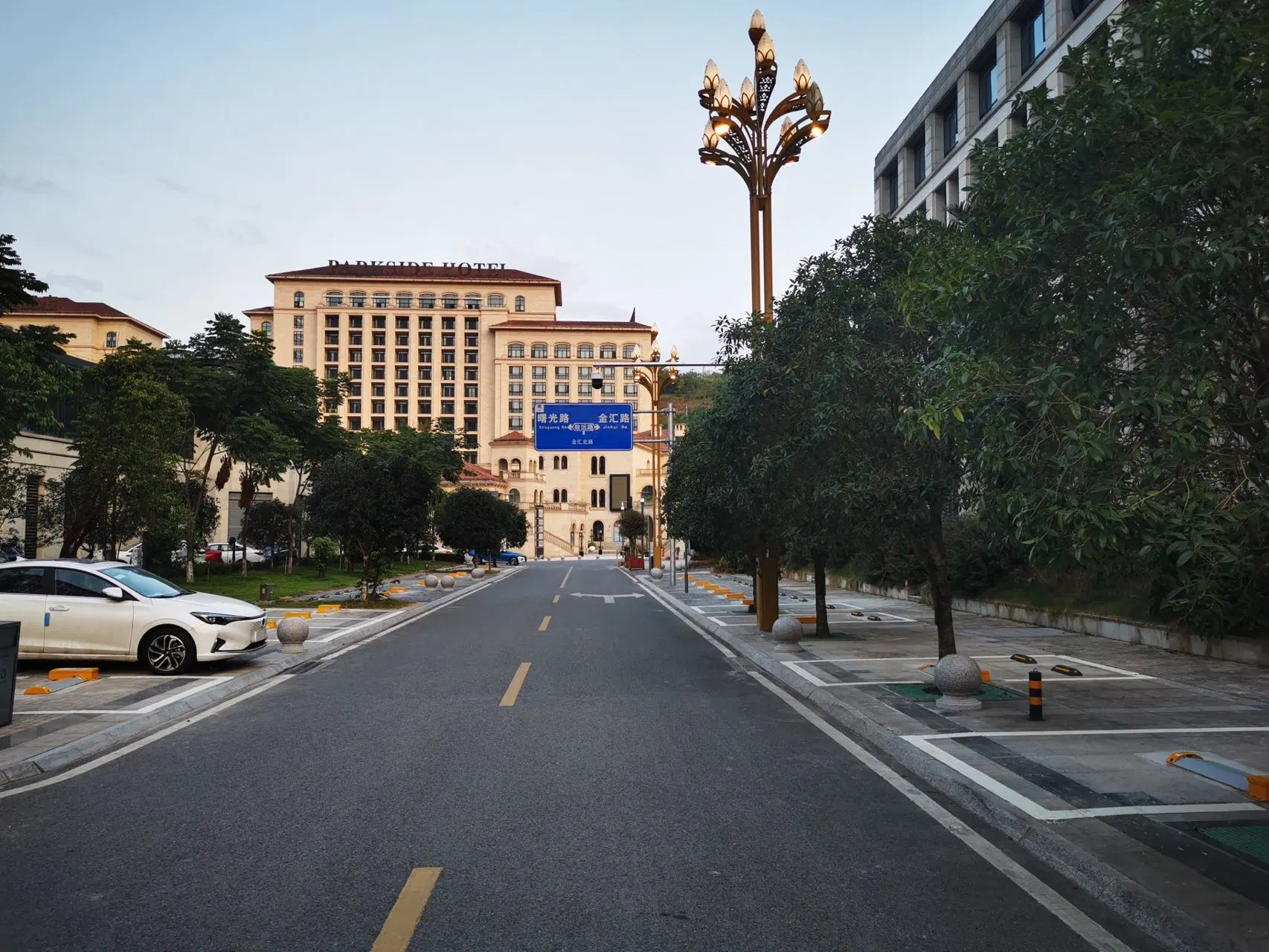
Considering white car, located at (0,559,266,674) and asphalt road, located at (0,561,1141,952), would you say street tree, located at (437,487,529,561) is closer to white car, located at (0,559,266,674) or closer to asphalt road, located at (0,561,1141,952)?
→ white car, located at (0,559,266,674)

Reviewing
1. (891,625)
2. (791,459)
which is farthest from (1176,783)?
(891,625)

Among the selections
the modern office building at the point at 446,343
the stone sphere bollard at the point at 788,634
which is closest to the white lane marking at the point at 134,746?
the stone sphere bollard at the point at 788,634

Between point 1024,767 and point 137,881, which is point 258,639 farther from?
point 1024,767

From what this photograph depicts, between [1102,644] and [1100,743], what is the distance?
9.65 meters

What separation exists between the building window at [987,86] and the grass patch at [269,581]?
2570 cm

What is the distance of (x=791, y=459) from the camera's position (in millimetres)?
12336

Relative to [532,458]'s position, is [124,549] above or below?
below

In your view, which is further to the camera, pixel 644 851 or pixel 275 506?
pixel 275 506

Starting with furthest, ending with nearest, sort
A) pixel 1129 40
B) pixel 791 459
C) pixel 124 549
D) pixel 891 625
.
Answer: pixel 124 549, pixel 891 625, pixel 791 459, pixel 1129 40

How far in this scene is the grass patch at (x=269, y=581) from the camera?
3022 centimetres

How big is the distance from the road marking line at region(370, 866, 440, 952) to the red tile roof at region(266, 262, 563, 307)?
127334mm

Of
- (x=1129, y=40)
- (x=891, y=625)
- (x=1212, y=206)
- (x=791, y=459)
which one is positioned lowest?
(x=891, y=625)

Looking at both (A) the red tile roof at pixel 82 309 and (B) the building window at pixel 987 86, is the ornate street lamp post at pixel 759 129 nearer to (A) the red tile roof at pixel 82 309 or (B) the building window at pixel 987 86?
(B) the building window at pixel 987 86

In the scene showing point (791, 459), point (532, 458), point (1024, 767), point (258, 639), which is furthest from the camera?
point (532, 458)
